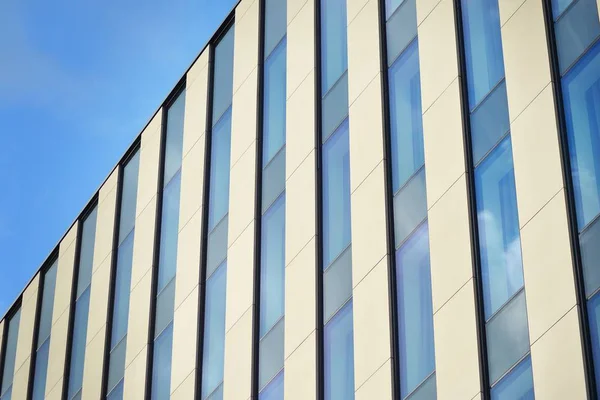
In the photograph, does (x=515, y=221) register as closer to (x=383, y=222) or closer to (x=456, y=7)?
(x=383, y=222)

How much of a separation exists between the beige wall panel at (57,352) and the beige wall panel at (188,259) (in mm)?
7509

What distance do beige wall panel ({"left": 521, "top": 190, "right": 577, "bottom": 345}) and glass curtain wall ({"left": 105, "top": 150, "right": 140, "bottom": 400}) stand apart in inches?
710

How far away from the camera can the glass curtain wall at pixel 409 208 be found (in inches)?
1001

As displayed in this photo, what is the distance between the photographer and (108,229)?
4275cm

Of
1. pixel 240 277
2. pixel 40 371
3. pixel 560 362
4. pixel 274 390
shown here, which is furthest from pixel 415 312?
pixel 40 371

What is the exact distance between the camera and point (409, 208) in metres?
27.0

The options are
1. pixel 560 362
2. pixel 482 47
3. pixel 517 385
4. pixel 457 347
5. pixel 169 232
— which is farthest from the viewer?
pixel 169 232

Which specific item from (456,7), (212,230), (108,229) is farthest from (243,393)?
(108,229)

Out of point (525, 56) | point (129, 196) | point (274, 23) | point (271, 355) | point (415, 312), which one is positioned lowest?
point (415, 312)

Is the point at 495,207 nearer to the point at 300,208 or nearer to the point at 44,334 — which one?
the point at 300,208

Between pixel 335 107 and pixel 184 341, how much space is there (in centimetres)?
804

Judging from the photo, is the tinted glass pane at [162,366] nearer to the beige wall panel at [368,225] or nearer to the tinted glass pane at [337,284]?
the tinted glass pane at [337,284]

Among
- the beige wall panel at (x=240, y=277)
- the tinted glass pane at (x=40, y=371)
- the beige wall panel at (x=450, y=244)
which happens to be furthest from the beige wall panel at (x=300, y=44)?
the tinted glass pane at (x=40, y=371)

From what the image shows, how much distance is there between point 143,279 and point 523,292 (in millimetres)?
18090
